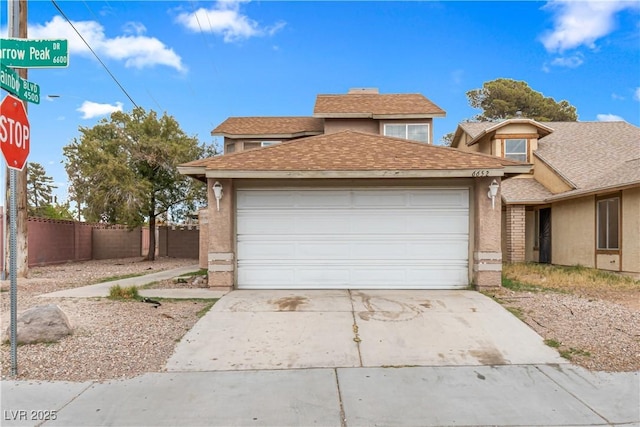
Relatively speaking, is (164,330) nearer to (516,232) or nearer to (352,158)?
(352,158)

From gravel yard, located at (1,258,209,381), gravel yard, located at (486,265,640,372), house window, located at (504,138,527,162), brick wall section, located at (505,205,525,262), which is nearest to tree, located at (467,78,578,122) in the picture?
house window, located at (504,138,527,162)

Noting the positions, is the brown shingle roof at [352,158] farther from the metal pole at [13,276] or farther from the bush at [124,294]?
the metal pole at [13,276]

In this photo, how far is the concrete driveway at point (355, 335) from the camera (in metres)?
5.20

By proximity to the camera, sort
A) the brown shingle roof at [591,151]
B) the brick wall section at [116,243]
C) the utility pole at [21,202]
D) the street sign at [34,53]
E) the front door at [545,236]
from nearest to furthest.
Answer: the street sign at [34,53], the utility pole at [21,202], the brown shingle roof at [591,151], the front door at [545,236], the brick wall section at [116,243]

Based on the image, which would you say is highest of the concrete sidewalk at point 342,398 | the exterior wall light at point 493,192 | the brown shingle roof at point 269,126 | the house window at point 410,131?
the brown shingle roof at point 269,126

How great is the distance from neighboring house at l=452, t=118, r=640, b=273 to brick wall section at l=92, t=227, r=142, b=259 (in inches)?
694

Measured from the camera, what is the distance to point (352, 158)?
9219mm

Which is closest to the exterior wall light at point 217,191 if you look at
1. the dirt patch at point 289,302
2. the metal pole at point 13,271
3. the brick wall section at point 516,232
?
the dirt patch at point 289,302

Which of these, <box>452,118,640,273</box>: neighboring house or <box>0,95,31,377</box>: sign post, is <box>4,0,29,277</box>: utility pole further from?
<box>452,118,640,273</box>: neighboring house

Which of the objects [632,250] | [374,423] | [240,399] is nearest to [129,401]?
[240,399]

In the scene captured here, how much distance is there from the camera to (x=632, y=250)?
38.2 feet

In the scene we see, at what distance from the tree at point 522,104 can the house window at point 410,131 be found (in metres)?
17.6

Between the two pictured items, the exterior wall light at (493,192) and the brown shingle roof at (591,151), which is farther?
the brown shingle roof at (591,151)

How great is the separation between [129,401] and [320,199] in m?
5.93
